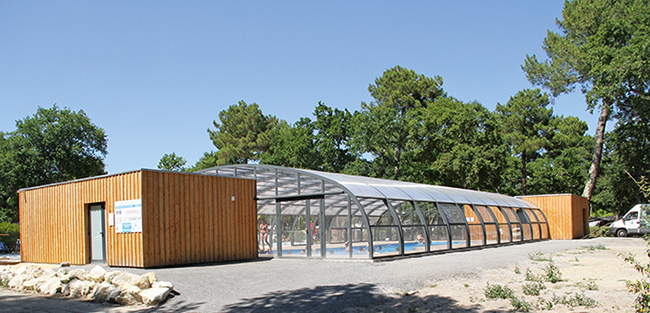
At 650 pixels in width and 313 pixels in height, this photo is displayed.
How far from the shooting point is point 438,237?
19156 mm

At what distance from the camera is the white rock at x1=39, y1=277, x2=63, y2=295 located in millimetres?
10400

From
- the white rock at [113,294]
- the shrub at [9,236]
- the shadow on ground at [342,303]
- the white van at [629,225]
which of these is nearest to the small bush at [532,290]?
the shadow on ground at [342,303]

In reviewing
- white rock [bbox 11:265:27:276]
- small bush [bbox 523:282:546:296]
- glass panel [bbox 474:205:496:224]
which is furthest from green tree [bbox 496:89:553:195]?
white rock [bbox 11:265:27:276]

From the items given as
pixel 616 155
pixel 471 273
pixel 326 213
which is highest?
pixel 616 155

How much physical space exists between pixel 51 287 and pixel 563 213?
2696cm

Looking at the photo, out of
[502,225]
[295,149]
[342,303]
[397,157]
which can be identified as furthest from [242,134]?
[342,303]

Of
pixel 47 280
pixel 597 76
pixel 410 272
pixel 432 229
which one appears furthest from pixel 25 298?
pixel 597 76

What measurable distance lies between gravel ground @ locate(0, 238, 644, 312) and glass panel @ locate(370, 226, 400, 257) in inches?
48.0

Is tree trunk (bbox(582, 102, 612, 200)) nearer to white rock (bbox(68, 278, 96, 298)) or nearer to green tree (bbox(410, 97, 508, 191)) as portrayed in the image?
green tree (bbox(410, 97, 508, 191))

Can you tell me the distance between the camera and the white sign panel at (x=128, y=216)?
1386cm

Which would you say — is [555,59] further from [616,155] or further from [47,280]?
[47,280]

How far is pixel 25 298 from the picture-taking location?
10.1 meters

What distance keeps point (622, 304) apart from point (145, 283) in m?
8.09

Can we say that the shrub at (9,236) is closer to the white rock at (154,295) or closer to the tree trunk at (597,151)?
the white rock at (154,295)
